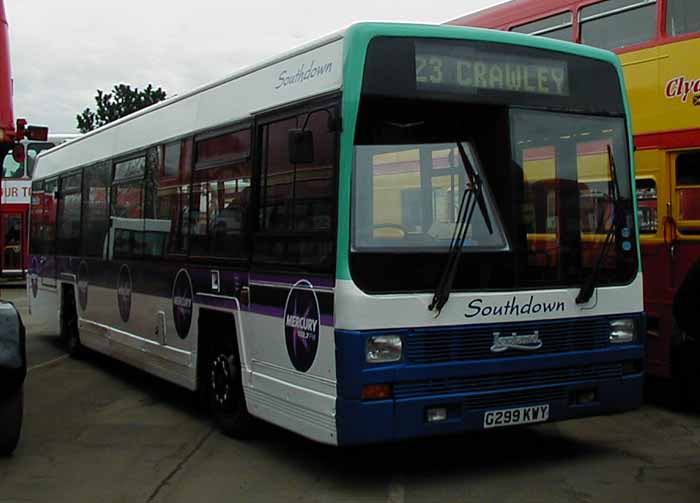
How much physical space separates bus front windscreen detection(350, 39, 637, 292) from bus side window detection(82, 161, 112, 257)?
639 centimetres

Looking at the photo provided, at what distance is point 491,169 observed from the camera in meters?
6.61

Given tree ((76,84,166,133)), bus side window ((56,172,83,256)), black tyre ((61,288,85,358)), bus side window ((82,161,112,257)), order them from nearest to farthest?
bus side window ((82,161,112,257))
bus side window ((56,172,83,256))
black tyre ((61,288,85,358))
tree ((76,84,166,133))

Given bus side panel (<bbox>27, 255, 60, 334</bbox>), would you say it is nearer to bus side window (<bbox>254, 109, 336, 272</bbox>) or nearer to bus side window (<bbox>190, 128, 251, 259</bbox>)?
bus side window (<bbox>190, 128, 251, 259</bbox>)

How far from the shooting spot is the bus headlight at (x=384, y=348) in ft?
20.2

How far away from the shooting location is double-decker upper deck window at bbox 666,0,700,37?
8977mm

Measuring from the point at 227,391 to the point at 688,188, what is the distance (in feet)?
15.1

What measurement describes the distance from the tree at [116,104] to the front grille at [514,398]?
77.4 meters

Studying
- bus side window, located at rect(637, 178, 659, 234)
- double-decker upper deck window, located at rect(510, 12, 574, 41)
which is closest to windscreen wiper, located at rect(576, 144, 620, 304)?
bus side window, located at rect(637, 178, 659, 234)

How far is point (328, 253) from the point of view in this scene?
20.8 ft

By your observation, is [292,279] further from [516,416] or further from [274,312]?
[516,416]

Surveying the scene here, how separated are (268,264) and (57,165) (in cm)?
855

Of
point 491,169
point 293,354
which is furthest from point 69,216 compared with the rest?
point 491,169

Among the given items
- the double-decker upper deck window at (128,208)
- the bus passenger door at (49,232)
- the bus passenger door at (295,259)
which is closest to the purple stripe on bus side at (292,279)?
the bus passenger door at (295,259)

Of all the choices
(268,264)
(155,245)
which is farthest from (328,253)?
(155,245)
